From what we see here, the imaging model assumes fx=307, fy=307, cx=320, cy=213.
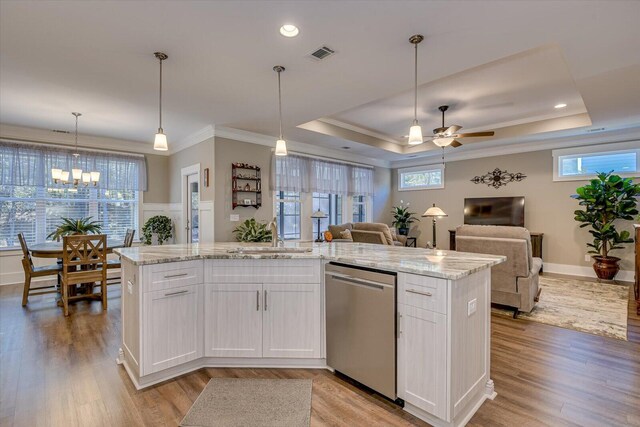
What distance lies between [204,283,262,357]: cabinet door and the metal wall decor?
6374 millimetres

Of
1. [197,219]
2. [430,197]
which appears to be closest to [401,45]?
[197,219]

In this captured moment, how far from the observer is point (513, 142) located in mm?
6309

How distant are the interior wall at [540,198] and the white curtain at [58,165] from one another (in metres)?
7.14

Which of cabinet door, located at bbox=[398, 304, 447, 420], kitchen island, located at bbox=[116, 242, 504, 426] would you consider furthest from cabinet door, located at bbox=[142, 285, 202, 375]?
cabinet door, located at bbox=[398, 304, 447, 420]

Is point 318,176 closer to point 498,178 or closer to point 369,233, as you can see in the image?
point 369,233

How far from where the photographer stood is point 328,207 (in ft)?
23.8

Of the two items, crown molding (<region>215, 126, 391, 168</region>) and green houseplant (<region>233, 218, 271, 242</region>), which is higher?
crown molding (<region>215, 126, 391, 168</region>)

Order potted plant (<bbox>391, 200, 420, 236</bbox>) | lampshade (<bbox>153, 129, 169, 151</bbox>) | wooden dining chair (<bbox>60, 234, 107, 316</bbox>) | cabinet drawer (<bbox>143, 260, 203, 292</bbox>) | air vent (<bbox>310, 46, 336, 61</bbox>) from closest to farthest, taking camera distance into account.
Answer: cabinet drawer (<bbox>143, 260, 203, 292</bbox>)
air vent (<bbox>310, 46, 336, 61</bbox>)
lampshade (<bbox>153, 129, 169, 151</bbox>)
wooden dining chair (<bbox>60, 234, 107, 316</bbox>)
potted plant (<bbox>391, 200, 420, 236</bbox>)

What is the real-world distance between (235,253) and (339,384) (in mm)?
1328

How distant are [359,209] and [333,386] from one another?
236 inches

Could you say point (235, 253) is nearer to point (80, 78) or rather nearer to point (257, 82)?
point (257, 82)

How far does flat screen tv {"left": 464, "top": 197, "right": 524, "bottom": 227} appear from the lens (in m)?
6.44

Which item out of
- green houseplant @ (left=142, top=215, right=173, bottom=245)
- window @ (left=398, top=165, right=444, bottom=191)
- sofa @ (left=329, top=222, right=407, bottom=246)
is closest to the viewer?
sofa @ (left=329, top=222, right=407, bottom=246)

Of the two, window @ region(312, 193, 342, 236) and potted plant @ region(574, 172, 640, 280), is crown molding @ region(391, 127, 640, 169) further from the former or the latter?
window @ region(312, 193, 342, 236)
